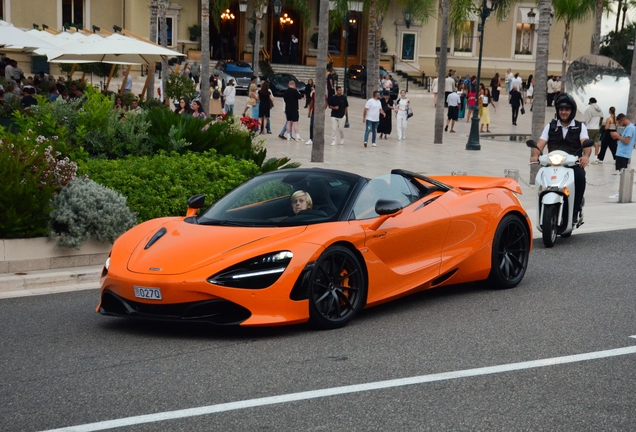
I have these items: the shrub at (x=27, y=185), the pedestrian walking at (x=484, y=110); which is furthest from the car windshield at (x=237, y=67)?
the shrub at (x=27, y=185)

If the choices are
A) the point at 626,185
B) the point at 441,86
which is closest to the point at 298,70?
the point at 441,86

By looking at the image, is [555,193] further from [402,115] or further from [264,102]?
[402,115]

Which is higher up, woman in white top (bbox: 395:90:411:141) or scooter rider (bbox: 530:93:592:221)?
scooter rider (bbox: 530:93:592:221)

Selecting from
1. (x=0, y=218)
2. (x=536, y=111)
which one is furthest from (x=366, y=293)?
(x=536, y=111)

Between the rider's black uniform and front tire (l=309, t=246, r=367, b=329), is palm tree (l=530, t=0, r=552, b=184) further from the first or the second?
front tire (l=309, t=246, r=367, b=329)

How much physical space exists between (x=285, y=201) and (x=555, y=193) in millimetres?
5235

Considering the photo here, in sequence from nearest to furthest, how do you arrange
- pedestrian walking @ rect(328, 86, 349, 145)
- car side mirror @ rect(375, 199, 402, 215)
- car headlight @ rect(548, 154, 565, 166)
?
car side mirror @ rect(375, 199, 402, 215), car headlight @ rect(548, 154, 565, 166), pedestrian walking @ rect(328, 86, 349, 145)

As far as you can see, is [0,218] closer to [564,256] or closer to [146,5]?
[564,256]

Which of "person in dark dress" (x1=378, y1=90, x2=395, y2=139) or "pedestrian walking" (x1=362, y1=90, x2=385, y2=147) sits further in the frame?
"person in dark dress" (x1=378, y1=90, x2=395, y2=139)

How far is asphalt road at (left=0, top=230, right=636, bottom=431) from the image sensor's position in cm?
546

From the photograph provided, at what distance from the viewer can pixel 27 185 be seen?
33.8 feet

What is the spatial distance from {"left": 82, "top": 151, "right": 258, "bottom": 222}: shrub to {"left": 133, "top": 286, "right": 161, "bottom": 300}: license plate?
4.47m

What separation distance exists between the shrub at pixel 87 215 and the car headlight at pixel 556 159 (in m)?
5.44

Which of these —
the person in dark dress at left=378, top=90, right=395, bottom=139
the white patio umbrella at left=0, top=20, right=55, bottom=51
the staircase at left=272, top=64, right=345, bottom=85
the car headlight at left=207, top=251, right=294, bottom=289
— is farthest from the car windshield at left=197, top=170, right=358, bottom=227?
the staircase at left=272, top=64, right=345, bottom=85
